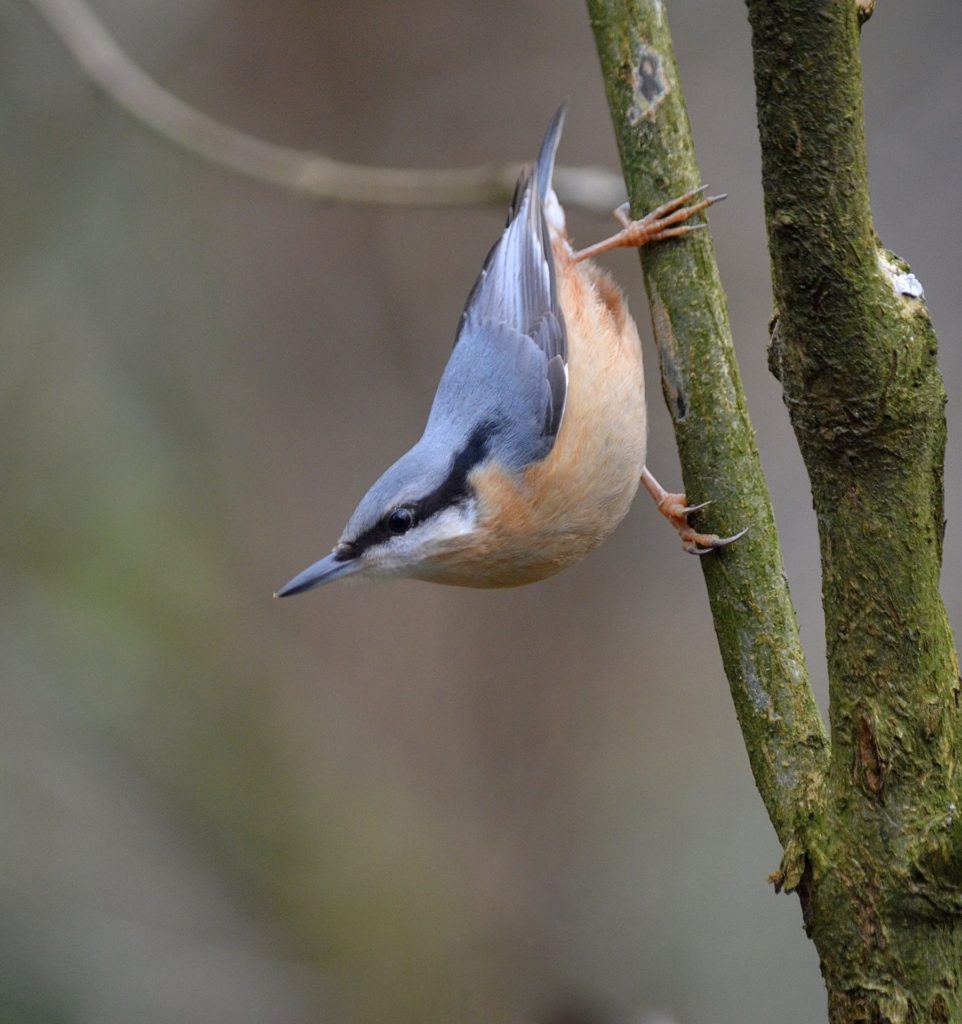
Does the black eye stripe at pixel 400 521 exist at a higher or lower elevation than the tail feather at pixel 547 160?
lower

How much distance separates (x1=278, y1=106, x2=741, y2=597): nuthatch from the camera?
2.54 meters

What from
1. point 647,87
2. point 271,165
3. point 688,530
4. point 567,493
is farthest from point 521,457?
point 271,165

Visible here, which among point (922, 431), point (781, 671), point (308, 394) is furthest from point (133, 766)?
point (922, 431)

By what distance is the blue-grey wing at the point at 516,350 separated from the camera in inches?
109

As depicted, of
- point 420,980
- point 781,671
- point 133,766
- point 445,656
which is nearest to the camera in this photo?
point 781,671

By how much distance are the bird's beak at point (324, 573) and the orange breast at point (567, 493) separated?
7.8 inches

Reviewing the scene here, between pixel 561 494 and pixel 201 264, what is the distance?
3.01 metres

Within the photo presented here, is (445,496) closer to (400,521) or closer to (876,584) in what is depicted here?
(400,521)

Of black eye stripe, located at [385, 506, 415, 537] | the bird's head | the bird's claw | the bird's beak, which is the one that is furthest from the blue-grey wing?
the bird's claw

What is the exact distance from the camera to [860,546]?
1502 millimetres

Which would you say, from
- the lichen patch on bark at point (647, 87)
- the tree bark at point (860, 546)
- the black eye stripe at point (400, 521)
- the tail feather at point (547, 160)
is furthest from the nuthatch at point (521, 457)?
the tree bark at point (860, 546)

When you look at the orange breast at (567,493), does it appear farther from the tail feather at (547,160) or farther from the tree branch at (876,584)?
the tree branch at (876,584)

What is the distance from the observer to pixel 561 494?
2688 mm

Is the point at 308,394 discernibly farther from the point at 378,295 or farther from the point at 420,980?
the point at 420,980
